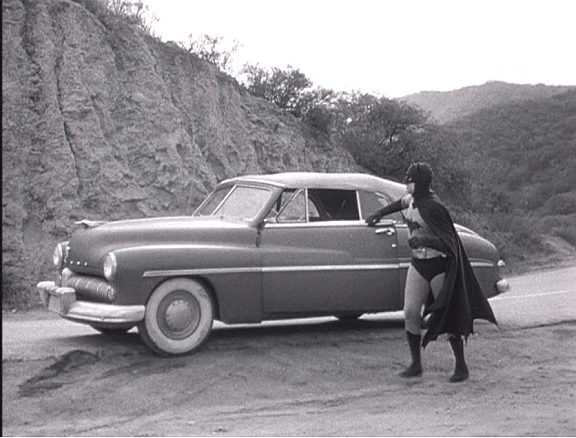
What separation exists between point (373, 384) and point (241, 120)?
16849 mm

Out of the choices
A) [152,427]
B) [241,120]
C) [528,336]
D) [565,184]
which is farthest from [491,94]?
[152,427]

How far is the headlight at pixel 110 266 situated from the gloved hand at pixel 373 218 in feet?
8.44

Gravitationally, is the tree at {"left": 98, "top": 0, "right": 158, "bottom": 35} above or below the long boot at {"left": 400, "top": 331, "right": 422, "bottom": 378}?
above

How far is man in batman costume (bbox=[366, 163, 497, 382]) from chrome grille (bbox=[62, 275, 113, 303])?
8.33 feet

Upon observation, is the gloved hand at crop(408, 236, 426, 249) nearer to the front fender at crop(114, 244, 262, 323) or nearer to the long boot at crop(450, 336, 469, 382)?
the long boot at crop(450, 336, 469, 382)

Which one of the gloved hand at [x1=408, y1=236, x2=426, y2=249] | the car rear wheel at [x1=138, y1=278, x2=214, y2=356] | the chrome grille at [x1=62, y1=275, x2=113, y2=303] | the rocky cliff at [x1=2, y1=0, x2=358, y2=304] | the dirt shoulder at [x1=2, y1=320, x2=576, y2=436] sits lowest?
the dirt shoulder at [x1=2, y1=320, x2=576, y2=436]

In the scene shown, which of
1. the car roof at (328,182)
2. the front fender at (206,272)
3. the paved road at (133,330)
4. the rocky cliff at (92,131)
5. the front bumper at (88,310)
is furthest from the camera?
the rocky cliff at (92,131)

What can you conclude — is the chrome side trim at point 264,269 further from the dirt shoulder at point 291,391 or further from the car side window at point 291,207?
the dirt shoulder at point 291,391

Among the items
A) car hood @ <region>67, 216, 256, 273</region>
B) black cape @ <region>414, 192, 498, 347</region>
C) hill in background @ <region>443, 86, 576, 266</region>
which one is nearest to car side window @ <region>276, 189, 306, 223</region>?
car hood @ <region>67, 216, 256, 273</region>

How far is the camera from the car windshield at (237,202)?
33.4 feet

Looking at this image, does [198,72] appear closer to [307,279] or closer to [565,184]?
[307,279]

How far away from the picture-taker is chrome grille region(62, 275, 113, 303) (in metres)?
9.09

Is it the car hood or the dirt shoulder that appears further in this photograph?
the car hood

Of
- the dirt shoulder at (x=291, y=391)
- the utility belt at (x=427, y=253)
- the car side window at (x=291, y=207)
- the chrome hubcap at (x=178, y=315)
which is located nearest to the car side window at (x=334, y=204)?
the car side window at (x=291, y=207)
